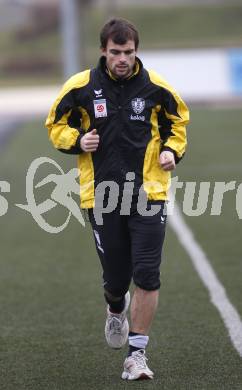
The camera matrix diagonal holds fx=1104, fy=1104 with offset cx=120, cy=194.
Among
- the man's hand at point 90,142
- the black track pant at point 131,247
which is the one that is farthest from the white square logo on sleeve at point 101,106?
the black track pant at point 131,247

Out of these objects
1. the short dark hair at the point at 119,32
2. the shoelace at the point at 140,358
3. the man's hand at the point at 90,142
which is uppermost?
the short dark hair at the point at 119,32

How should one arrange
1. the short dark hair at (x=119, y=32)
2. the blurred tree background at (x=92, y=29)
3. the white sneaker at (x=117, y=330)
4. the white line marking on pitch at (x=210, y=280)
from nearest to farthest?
the short dark hair at (x=119, y=32) → the white sneaker at (x=117, y=330) → the white line marking on pitch at (x=210, y=280) → the blurred tree background at (x=92, y=29)

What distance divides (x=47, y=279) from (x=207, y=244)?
2.09m

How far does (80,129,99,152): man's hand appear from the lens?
618 centimetres

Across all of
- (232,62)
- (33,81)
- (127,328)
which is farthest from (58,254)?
(33,81)

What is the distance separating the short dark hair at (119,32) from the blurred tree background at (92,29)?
139 ft

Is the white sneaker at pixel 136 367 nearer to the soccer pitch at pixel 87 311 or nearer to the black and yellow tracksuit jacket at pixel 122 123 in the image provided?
the soccer pitch at pixel 87 311

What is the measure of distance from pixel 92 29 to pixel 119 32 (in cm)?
5760

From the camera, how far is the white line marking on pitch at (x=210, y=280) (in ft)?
24.2

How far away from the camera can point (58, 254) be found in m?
10.8

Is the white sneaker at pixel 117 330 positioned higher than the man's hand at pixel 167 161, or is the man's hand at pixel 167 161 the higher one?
the man's hand at pixel 167 161

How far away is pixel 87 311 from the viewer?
8.23 meters

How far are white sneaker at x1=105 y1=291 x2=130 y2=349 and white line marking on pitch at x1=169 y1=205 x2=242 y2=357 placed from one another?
2.33 ft

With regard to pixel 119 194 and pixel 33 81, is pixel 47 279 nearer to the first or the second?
pixel 119 194
